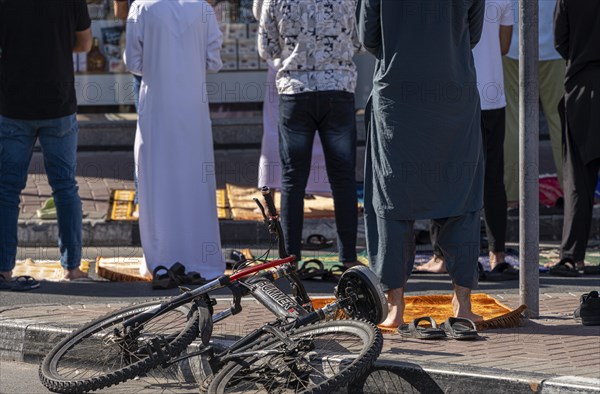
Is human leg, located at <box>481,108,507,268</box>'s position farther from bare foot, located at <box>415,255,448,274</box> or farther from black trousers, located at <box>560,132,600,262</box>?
black trousers, located at <box>560,132,600,262</box>

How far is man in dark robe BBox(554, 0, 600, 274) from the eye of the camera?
870cm

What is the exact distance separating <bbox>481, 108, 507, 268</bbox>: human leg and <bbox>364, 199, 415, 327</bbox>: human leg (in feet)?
6.77

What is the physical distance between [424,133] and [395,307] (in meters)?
0.94

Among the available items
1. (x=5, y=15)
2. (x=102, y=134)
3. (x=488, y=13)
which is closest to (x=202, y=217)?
(x=5, y=15)

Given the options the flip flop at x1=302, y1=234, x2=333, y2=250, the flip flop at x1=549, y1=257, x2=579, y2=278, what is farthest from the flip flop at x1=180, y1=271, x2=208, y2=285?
the flip flop at x1=549, y1=257, x2=579, y2=278

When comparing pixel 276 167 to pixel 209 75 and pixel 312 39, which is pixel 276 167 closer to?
pixel 312 39

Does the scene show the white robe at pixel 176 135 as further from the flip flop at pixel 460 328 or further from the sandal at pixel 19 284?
the flip flop at pixel 460 328

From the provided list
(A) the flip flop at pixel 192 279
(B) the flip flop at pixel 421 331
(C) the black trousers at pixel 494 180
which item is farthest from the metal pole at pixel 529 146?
(A) the flip flop at pixel 192 279

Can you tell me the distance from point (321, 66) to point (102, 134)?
595cm

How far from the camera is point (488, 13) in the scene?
877 centimetres

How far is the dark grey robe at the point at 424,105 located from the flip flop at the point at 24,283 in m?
2.81

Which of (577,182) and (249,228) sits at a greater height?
(577,182)

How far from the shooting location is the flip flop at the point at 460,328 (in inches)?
249

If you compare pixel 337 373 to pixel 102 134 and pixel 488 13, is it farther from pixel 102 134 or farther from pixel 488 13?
pixel 102 134
